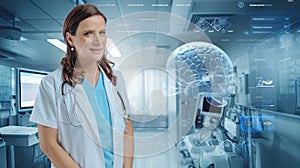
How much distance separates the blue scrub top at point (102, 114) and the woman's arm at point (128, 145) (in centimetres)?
7

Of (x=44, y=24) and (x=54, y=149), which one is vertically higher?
(x=44, y=24)

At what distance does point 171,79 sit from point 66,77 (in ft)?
2.23

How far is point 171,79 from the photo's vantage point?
1455mm

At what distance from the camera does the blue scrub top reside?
960 mm

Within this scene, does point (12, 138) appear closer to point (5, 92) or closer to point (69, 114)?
point (5, 92)

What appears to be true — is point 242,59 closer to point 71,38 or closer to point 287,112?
point 287,112

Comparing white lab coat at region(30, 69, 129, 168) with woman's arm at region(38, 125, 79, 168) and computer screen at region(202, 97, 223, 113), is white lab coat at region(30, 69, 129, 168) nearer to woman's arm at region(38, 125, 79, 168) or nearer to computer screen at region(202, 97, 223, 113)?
woman's arm at region(38, 125, 79, 168)

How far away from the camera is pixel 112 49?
1152 mm

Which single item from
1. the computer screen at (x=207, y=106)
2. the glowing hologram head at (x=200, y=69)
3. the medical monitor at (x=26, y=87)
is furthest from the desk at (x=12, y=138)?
the computer screen at (x=207, y=106)

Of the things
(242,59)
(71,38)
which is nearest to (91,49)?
(71,38)

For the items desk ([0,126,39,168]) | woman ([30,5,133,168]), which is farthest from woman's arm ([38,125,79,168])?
desk ([0,126,39,168])

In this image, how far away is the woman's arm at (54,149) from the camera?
35.6 inches

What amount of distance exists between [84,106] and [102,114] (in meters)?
0.08

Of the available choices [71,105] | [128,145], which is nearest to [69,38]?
[71,105]
